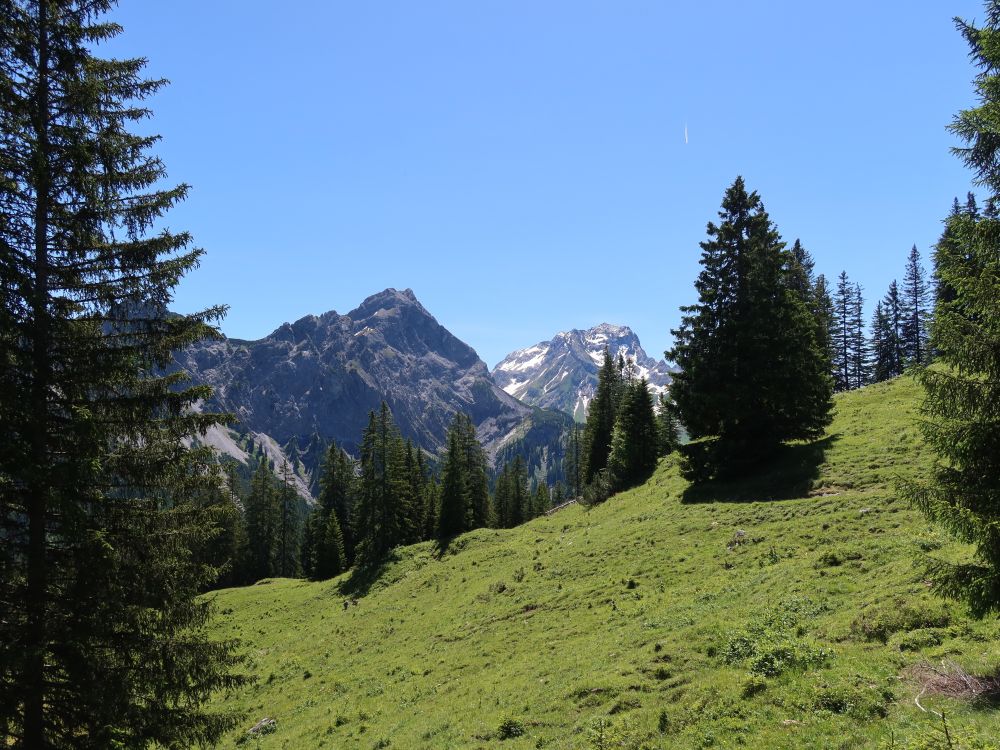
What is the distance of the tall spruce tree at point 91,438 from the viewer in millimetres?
9500

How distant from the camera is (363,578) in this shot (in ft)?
162

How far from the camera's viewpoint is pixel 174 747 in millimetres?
10969

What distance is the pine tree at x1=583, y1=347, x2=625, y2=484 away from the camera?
214 feet

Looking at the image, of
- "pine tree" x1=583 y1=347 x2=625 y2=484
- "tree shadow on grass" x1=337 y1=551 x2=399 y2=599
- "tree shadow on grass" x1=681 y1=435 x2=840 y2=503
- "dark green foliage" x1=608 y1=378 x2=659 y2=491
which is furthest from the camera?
"pine tree" x1=583 y1=347 x2=625 y2=484

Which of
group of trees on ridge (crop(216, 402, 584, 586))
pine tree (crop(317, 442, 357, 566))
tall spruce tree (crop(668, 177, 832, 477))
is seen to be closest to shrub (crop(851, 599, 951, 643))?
tall spruce tree (crop(668, 177, 832, 477))

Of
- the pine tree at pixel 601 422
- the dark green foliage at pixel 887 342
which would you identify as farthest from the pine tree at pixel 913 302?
the pine tree at pixel 601 422

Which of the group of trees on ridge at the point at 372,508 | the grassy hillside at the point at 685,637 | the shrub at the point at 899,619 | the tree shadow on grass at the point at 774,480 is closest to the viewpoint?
the grassy hillside at the point at 685,637

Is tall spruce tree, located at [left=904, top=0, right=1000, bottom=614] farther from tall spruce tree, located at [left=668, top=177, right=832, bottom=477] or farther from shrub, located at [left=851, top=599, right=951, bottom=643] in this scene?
tall spruce tree, located at [left=668, top=177, right=832, bottom=477]

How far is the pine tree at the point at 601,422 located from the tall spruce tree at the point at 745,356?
106 ft

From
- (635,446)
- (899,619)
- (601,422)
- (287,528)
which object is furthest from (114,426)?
(287,528)

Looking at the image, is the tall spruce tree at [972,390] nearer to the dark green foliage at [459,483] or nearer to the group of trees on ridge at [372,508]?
the group of trees on ridge at [372,508]

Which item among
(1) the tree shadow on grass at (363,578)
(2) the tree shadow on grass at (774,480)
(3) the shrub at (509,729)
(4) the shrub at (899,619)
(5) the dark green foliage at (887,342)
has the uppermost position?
(5) the dark green foliage at (887,342)

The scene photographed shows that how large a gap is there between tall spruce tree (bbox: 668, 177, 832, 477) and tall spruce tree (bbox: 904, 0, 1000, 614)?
20.0 meters

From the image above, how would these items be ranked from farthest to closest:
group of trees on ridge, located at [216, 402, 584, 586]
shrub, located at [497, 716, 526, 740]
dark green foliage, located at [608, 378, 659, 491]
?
1. group of trees on ridge, located at [216, 402, 584, 586]
2. dark green foliage, located at [608, 378, 659, 491]
3. shrub, located at [497, 716, 526, 740]
